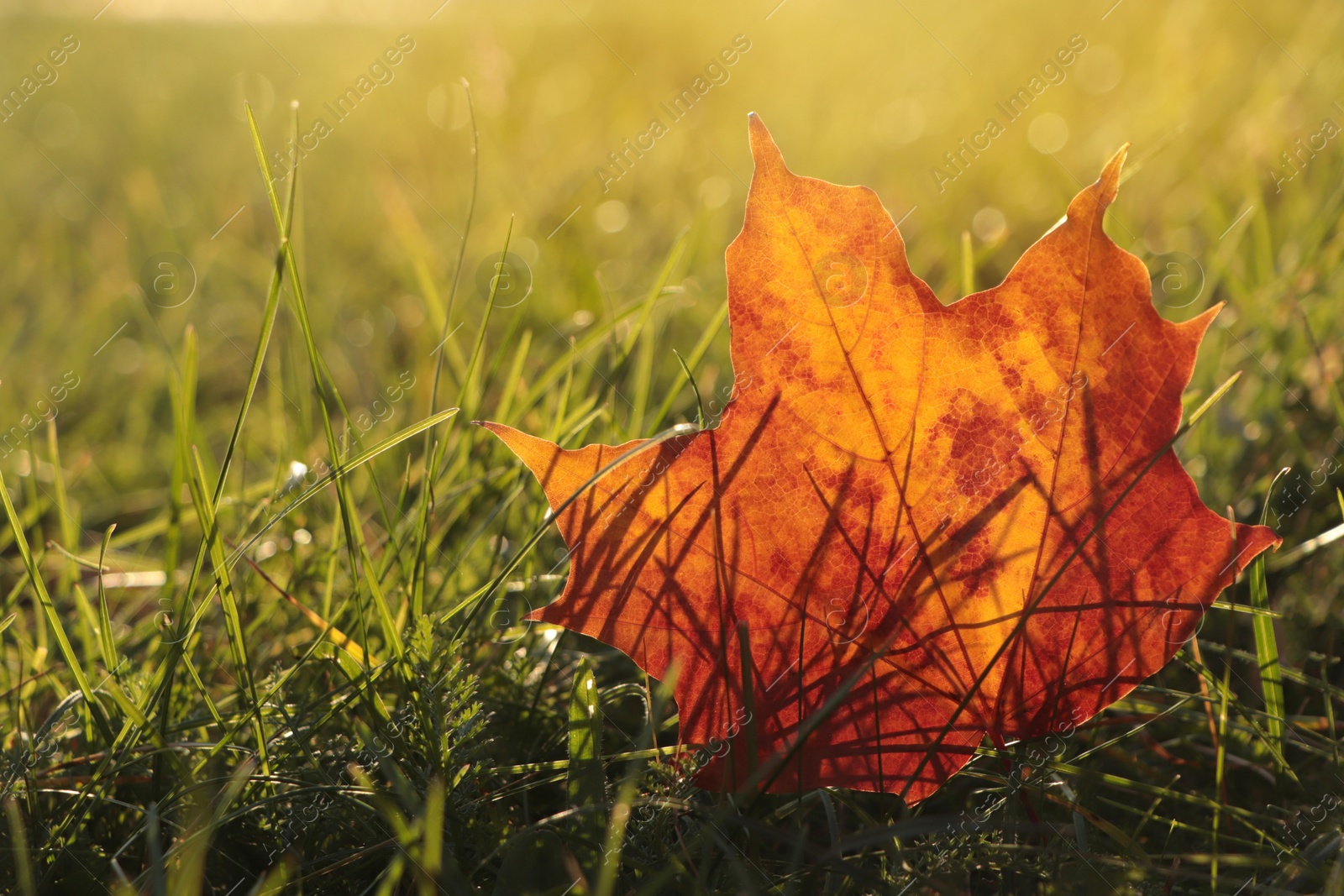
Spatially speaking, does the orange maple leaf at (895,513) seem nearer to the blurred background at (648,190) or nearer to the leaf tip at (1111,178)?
Answer: the leaf tip at (1111,178)

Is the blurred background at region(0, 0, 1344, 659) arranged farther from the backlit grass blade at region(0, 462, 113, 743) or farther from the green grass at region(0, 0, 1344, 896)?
the backlit grass blade at region(0, 462, 113, 743)

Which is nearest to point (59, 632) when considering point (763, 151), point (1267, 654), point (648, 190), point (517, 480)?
point (517, 480)

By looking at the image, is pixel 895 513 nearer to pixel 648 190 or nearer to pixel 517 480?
pixel 517 480

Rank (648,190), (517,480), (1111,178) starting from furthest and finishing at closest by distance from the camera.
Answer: (648,190), (517,480), (1111,178)

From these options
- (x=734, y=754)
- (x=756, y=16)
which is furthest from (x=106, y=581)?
(x=756, y=16)

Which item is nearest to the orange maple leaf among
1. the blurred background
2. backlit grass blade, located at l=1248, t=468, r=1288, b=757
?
backlit grass blade, located at l=1248, t=468, r=1288, b=757

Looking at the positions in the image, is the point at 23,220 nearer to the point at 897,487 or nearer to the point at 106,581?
the point at 106,581

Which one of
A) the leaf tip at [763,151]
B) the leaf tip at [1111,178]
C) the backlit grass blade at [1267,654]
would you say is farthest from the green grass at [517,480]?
the leaf tip at [1111,178]
